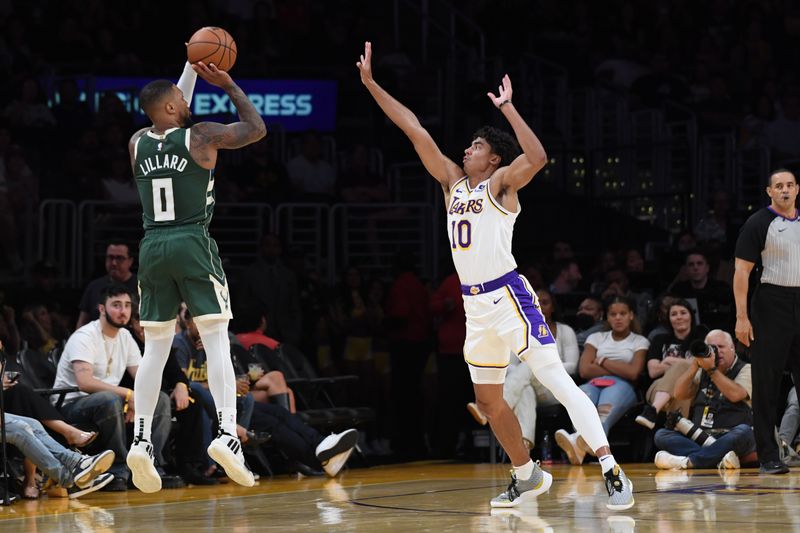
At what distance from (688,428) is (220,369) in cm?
515

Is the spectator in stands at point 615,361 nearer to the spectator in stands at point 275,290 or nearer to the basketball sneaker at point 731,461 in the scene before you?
the basketball sneaker at point 731,461

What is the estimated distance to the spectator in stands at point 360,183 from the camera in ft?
50.2

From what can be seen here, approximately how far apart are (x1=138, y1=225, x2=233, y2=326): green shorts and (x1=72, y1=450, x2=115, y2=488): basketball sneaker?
1.99 meters

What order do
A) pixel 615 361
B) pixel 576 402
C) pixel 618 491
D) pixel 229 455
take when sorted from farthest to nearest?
pixel 615 361, pixel 576 402, pixel 618 491, pixel 229 455

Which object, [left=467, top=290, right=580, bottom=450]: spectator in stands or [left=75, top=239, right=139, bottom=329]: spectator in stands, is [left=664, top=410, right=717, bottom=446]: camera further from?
[left=75, top=239, right=139, bottom=329]: spectator in stands

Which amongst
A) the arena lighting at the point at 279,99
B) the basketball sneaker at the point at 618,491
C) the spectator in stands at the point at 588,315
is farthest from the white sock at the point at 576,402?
the arena lighting at the point at 279,99

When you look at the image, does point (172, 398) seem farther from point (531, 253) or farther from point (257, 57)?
point (257, 57)

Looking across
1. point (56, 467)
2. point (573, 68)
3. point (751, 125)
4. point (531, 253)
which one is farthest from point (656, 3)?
point (56, 467)

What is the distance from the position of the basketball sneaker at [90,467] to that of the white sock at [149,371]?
164 cm

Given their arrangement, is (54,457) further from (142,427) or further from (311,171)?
(311,171)

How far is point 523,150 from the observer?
7.33m

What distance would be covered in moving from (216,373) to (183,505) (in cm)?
153

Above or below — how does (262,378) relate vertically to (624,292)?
below

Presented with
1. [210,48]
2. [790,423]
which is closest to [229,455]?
[210,48]
